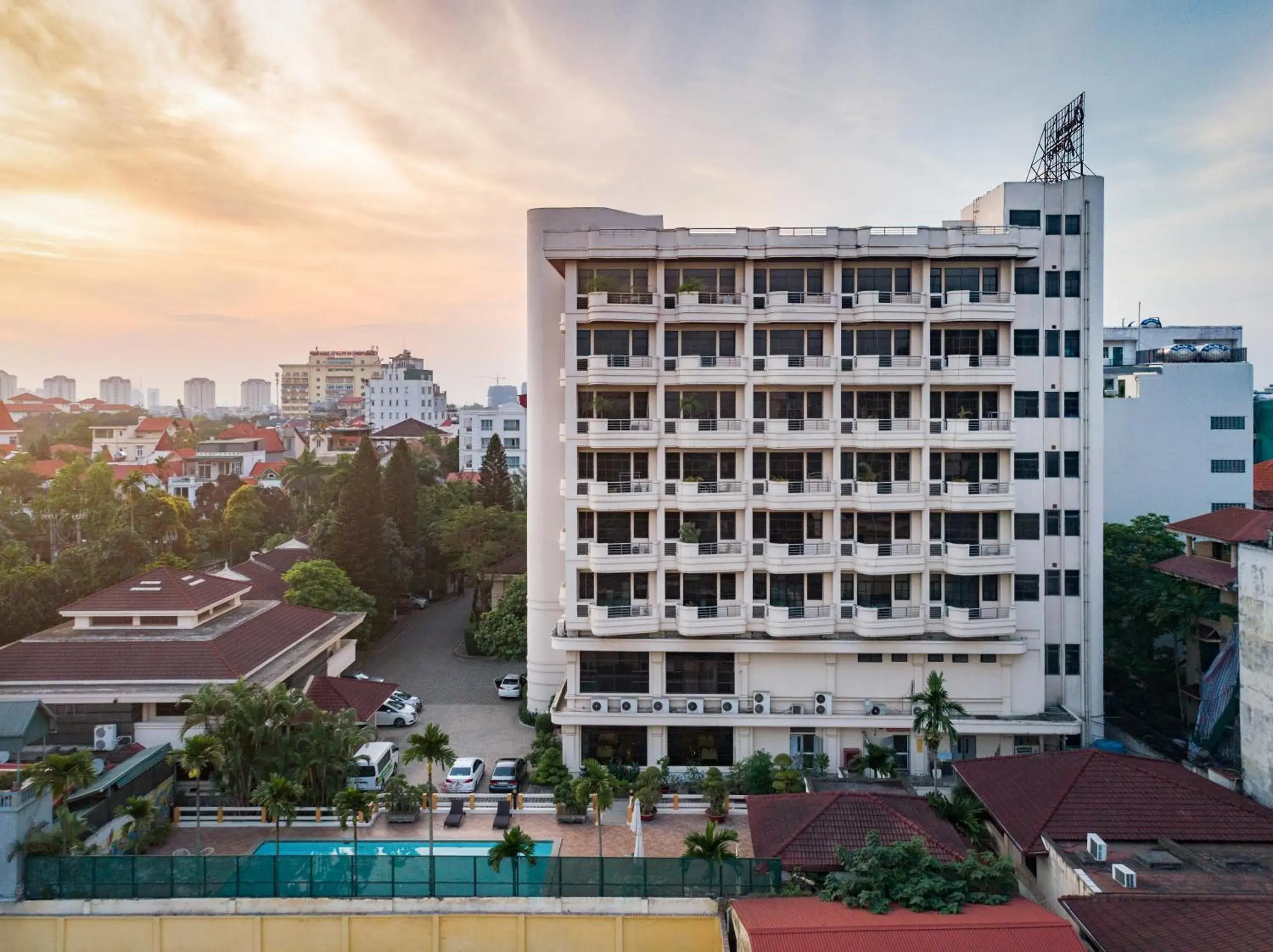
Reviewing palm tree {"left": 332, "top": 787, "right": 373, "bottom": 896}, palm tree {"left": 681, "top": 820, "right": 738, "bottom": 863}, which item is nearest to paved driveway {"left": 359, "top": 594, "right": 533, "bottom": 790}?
Answer: palm tree {"left": 332, "top": 787, "right": 373, "bottom": 896}

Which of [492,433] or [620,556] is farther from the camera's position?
[492,433]

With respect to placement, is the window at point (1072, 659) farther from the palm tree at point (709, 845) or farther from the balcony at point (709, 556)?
the palm tree at point (709, 845)

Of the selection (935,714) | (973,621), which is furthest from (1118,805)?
(973,621)

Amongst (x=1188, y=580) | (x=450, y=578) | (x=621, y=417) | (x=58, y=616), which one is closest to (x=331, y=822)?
(x=621, y=417)

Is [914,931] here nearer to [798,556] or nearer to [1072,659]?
[798,556]

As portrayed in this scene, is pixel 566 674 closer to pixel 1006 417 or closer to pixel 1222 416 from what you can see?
pixel 1006 417

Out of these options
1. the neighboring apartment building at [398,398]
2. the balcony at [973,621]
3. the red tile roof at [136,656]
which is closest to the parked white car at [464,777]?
the red tile roof at [136,656]
